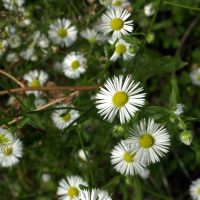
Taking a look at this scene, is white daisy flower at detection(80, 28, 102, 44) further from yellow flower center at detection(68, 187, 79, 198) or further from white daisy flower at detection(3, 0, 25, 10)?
yellow flower center at detection(68, 187, 79, 198)

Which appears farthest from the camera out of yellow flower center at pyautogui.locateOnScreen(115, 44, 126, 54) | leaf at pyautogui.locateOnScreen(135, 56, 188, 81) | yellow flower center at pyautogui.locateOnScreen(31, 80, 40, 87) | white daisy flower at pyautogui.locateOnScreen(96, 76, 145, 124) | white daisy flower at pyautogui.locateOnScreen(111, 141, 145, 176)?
yellow flower center at pyautogui.locateOnScreen(31, 80, 40, 87)

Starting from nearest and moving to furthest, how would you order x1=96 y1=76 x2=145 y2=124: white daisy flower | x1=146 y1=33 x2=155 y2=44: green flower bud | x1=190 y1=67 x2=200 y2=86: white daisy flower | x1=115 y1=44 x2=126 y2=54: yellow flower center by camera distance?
x1=96 y1=76 x2=145 y2=124: white daisy flower < x1=146 y1=33 x2=155 y2=44: green flower bud < x1=115 y1=44 x2=126 y2=54: yellow flower center < x1=190 y1=67 x2=200 y2=86: white daisy flower

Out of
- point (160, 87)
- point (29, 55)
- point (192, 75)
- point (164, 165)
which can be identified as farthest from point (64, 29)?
point (164, 165)

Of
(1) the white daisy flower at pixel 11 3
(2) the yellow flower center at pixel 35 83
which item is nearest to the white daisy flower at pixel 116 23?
(2) the yellow flower center at pixel 35 83

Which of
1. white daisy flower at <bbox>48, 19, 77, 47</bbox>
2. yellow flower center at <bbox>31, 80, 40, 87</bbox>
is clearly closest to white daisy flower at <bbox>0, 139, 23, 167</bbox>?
yellow flower center at <bbox>31, 80, 40, 87</bbox>

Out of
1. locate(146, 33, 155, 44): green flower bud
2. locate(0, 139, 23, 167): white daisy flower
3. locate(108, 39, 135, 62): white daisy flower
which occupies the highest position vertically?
locate(108, 39, 135, 62): white daisy flower

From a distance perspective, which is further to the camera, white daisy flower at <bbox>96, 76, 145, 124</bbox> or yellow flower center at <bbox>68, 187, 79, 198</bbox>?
yellow flower center at <bbox>68, 187, 79, 198</bbox>

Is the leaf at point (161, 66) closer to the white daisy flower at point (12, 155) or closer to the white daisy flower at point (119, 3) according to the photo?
the white daisy flower at point (119, 3)
